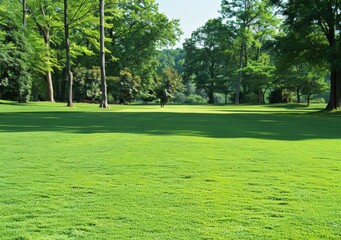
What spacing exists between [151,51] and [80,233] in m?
57.7

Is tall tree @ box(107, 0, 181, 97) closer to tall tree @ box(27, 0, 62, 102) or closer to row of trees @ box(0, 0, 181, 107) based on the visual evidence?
row of trees @ box(0, 0, 181, 107)

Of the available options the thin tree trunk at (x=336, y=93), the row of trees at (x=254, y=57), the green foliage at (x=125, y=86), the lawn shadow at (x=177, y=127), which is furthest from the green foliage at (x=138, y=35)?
the lawn shadow at (x=177, y=127)

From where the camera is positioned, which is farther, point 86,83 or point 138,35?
point 138,35

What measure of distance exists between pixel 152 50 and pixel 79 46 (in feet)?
55.7

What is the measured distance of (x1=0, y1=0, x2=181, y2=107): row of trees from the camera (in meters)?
35.4

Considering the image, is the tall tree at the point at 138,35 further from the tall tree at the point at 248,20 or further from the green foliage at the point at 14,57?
the green foliage at the point at 14,57

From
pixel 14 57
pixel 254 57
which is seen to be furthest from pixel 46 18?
pixel 254 57

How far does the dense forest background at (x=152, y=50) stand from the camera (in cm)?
3325

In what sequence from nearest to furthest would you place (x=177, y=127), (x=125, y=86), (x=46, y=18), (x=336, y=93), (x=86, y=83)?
(x=177, y=127) < (x=336, y=93) < (x=46, y=18) < (x=86, y=83) < (x=125, y=86)

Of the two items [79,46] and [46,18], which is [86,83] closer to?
[79,46]

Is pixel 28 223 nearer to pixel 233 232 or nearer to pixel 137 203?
pixel 137 203

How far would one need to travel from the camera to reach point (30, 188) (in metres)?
5.29

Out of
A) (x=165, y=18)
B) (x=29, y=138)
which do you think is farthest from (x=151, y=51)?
(x=29, y=138)

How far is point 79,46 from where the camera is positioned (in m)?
45.4
